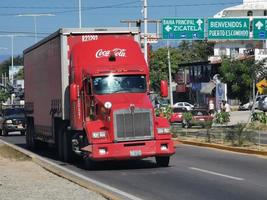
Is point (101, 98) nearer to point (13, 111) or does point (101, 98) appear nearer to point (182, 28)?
point (182, 28)

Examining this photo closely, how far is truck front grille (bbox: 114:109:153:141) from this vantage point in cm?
1773

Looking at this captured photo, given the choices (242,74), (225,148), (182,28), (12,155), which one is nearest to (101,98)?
(12,155)

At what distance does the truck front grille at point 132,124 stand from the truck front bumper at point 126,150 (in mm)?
188

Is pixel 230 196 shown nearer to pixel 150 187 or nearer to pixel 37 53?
pixel 150 187

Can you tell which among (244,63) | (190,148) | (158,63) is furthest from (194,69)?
(190,148)

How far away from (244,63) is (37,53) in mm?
22210

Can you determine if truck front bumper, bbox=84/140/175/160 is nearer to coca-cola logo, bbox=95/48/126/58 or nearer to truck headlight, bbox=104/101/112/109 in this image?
truck headlight, bbox=104/101/112/109

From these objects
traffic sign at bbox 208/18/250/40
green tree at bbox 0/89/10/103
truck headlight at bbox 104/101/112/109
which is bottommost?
truck headlight at bbox 104/101/112/109

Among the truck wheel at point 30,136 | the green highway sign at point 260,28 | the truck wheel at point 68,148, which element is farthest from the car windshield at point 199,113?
the truck wheel at point 68,148

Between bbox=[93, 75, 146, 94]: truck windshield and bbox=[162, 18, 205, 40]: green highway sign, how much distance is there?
24.4m

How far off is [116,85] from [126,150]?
2074 mm

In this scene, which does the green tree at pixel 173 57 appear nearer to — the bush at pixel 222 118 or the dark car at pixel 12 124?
the dark car at pixel 12 124

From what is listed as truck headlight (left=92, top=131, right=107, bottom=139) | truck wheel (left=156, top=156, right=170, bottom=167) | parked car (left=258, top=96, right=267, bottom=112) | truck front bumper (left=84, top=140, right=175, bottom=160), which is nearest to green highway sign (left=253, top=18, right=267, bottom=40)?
parked car (left=258, top=96, right=267, bottom=112)

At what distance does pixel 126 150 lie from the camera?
17.7 meters
